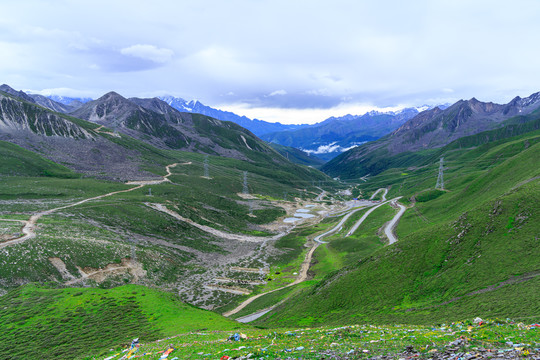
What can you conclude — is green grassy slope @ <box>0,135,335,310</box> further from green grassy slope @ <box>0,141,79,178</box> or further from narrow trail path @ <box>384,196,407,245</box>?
narrow trail path @ <box>384,196,407,245</box>

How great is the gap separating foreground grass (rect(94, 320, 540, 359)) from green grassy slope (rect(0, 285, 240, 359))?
10.4 meters

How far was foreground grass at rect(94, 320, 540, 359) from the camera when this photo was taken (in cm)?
2016

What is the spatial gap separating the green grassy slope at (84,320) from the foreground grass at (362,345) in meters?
10.4

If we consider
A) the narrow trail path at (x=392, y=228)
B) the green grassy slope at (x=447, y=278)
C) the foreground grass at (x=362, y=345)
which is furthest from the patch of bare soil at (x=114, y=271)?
the narrow trail path at (x=392, y=228)

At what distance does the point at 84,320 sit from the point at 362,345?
160 feet

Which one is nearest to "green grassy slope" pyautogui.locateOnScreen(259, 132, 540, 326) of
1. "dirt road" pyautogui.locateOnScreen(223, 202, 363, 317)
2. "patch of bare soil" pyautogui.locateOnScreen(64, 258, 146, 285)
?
"dirt road" pyautogui.locateOnScreen(223, 202, 363, 317)

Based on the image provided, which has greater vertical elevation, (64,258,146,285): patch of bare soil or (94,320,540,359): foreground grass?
(94,320,540,359): foreground grass

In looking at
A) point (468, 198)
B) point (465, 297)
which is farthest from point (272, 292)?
point (468, 198)

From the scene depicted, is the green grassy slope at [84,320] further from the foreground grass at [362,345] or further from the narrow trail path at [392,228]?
the narrow trail path at [392,228]

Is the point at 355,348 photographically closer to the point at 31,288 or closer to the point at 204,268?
the point at 31,288

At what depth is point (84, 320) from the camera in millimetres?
48469

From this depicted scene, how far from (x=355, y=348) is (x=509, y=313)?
1070 inches

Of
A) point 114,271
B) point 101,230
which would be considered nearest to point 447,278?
point 114,271

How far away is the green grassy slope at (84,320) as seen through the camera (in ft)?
133
